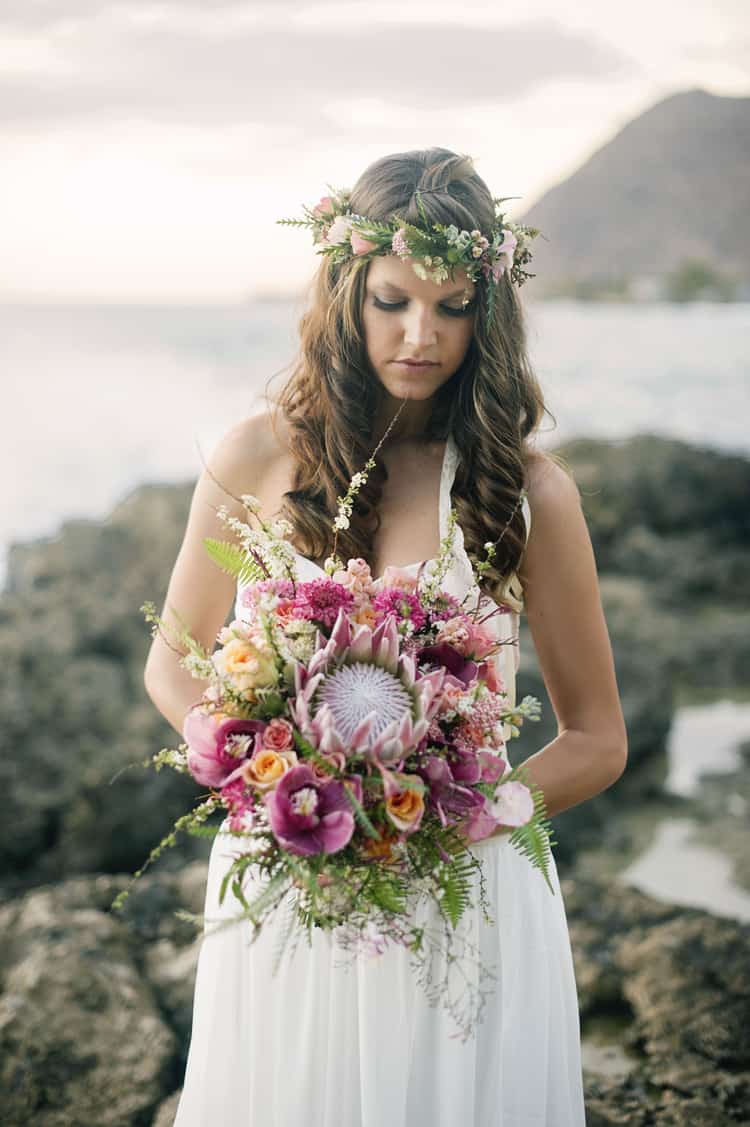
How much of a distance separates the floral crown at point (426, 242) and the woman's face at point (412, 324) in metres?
0.03

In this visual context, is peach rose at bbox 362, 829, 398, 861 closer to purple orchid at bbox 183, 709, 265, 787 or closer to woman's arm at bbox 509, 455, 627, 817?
purple orchid at bbox 183, 709, 265, 787

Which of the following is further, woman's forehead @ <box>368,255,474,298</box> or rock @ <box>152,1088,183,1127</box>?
rock @ <box>152,1088,183,1127</box>

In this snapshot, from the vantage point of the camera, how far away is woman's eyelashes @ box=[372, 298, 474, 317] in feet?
6.91

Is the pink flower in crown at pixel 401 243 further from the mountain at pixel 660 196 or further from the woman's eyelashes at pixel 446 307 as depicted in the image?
the mountain at pixel 660 196

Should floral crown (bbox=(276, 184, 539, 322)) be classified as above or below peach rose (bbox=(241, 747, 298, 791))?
above

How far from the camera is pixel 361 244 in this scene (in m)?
2.12

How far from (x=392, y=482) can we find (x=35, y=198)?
433 inches

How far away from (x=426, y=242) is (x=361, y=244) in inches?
6.8

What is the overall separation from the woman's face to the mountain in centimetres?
656

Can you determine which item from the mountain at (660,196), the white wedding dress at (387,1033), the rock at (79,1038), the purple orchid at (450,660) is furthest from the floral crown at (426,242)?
the mountain at (660,196)

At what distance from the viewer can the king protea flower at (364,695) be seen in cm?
135

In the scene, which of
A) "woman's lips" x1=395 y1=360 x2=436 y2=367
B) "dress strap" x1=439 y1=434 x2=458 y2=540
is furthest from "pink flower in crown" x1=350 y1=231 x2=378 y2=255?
"dress strap" x1=439 y1=434 x2=458 y2=540

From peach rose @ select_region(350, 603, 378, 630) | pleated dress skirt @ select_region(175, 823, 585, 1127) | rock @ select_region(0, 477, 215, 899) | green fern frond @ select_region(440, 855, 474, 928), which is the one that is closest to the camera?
green fern frond @ select_region(440, 855, 474, 928)

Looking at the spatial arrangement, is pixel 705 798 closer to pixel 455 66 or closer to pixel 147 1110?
pixel 147 1110
